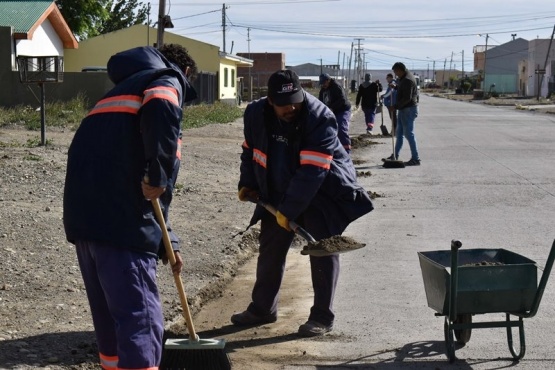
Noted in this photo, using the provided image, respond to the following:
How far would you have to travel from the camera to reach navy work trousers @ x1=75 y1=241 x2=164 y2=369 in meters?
4.62

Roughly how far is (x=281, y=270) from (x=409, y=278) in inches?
73.3

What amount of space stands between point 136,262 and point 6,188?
753 cm

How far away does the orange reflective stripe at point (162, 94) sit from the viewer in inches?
182

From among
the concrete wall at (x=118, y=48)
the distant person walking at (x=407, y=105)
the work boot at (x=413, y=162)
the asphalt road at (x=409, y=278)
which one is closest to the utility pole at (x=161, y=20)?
the distant person walking at (x=407, y=105)

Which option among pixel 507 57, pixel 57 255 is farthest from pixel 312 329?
pixel 507 57

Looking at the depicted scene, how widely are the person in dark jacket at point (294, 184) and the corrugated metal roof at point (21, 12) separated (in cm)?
3015

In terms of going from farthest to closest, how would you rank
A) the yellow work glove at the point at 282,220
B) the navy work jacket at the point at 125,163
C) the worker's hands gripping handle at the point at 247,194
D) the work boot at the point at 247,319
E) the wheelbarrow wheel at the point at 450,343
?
the work boot at the point at 247,319 → the worker's hands gripping handle at the point at 247,194 → the yellow work glove at the point at 282,220 → the wheelbarrow wheel at the point at 450,343 → the navy work jacket at the point at 125,163

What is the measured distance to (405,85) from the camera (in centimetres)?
1873

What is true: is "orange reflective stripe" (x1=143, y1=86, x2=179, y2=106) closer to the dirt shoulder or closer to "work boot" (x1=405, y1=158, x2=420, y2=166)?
the dirt shoulder

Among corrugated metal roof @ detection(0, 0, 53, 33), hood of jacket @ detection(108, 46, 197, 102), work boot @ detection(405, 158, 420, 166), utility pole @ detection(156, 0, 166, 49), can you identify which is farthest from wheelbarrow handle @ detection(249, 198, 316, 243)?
corrugated metal roof @ detection(0, 0, 53, 33)

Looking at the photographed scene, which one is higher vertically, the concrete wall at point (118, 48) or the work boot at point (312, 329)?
the concrete wall at point (118, 48)

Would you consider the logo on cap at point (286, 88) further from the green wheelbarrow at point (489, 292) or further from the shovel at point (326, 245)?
the green wheelbarrow at point (489, 292)

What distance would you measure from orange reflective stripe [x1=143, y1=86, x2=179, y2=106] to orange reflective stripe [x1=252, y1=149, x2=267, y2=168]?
1803 mm

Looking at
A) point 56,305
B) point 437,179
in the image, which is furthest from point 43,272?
point 437,179
